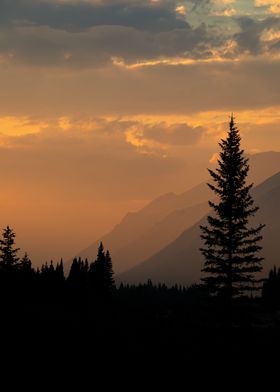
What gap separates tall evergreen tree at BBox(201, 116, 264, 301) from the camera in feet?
105

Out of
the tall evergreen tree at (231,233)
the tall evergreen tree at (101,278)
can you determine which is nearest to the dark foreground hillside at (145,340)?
the tall evergreen tree at (231,233)

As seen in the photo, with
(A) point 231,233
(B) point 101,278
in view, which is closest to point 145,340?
(A) point 231,233

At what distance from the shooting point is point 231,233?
107 feet

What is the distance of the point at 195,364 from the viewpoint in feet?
87.1

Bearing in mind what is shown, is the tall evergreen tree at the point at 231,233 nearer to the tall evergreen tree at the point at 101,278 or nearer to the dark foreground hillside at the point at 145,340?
the dark foreground hillside at the point at 145,340

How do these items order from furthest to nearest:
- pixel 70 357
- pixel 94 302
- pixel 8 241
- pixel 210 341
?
1. pixel 94 302
2. pixel 8 241
3. pixel 210 341
4. pixel 70 357

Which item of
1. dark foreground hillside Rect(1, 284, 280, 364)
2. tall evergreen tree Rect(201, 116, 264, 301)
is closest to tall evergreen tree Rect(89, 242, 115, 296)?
dark foreground hillside Rect(1, 284, 280, 364)

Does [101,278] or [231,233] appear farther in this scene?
[101,278]

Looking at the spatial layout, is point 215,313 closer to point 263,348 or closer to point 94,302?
point 263,348

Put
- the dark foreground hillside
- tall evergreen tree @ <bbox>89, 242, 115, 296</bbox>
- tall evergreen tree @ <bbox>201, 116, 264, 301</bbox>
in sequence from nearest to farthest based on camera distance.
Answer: the dark foreground hillside < tall evergreen tree @ <bbox>201, 116, 264, 301</bbox> < tall evergreen tree @ <bbox>89, 242, 115, 296</bbox>

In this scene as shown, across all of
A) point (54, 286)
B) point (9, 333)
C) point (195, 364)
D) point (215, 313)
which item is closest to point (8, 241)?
point (54, 286)

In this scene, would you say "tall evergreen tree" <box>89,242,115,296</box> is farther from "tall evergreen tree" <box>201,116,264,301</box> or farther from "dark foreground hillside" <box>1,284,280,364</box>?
"tall evergreen tree" <box>201,116,264,301</box>

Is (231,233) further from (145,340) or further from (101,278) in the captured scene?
(101,278)

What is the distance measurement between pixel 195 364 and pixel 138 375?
9.88 ft
